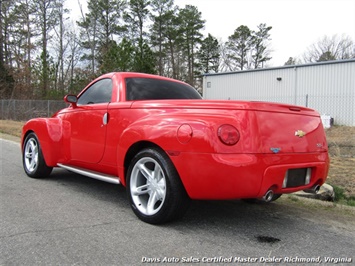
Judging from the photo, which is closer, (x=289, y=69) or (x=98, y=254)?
(x=98, y=254)

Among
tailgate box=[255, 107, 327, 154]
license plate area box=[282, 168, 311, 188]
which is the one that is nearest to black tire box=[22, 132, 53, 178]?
tailgate box=[255, 107, 327, 154]

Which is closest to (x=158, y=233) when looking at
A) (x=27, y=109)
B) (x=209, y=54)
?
(x=27, y=109)

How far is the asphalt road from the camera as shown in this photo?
110 inches

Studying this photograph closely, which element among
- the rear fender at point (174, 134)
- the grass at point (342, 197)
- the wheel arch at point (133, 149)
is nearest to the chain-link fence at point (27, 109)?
the wheel arch at point (133, 149)

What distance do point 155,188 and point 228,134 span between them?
100 cm

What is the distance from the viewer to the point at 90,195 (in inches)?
188

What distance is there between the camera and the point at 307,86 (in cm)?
2183

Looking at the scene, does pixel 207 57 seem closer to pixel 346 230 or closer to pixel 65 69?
pixel 65 69

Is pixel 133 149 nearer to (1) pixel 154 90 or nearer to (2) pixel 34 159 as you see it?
(1) pixel 154 90

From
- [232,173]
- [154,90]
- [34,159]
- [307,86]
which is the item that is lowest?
→ [34,159]

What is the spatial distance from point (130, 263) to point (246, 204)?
88.6 inches

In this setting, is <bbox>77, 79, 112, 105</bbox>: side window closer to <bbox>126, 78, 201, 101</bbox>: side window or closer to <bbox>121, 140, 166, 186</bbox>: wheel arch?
<bbox>126, 78, 201, 101</bbox>: side window

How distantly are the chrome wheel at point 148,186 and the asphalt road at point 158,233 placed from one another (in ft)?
0.63

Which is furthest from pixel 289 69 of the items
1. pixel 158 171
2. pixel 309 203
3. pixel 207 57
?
pixel 207 57
